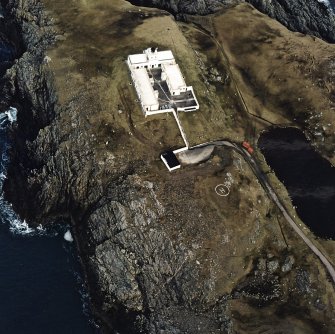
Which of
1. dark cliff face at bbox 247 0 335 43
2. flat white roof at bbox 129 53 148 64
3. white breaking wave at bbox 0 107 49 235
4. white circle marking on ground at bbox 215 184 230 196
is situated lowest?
white breaking wave at bbox 0 107 49 235

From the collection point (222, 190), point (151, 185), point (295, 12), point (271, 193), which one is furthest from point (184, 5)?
point (222, 190)

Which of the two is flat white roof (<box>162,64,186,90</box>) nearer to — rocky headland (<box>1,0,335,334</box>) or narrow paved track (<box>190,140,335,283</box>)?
rocky headland (<box>1,0,335,334</box>)

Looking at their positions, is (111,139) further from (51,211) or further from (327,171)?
(327,171)

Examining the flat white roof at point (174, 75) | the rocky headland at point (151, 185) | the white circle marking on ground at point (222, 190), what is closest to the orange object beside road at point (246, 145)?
the rocky headland at point (151, 185)

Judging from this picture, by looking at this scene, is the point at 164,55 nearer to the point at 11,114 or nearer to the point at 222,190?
the point at 222,190

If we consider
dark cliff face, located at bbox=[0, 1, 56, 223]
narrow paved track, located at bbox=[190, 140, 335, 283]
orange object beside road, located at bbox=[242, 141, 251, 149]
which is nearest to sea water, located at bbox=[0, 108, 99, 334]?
dark cliff face, located at bbox=[0, 1, 56, 223]
